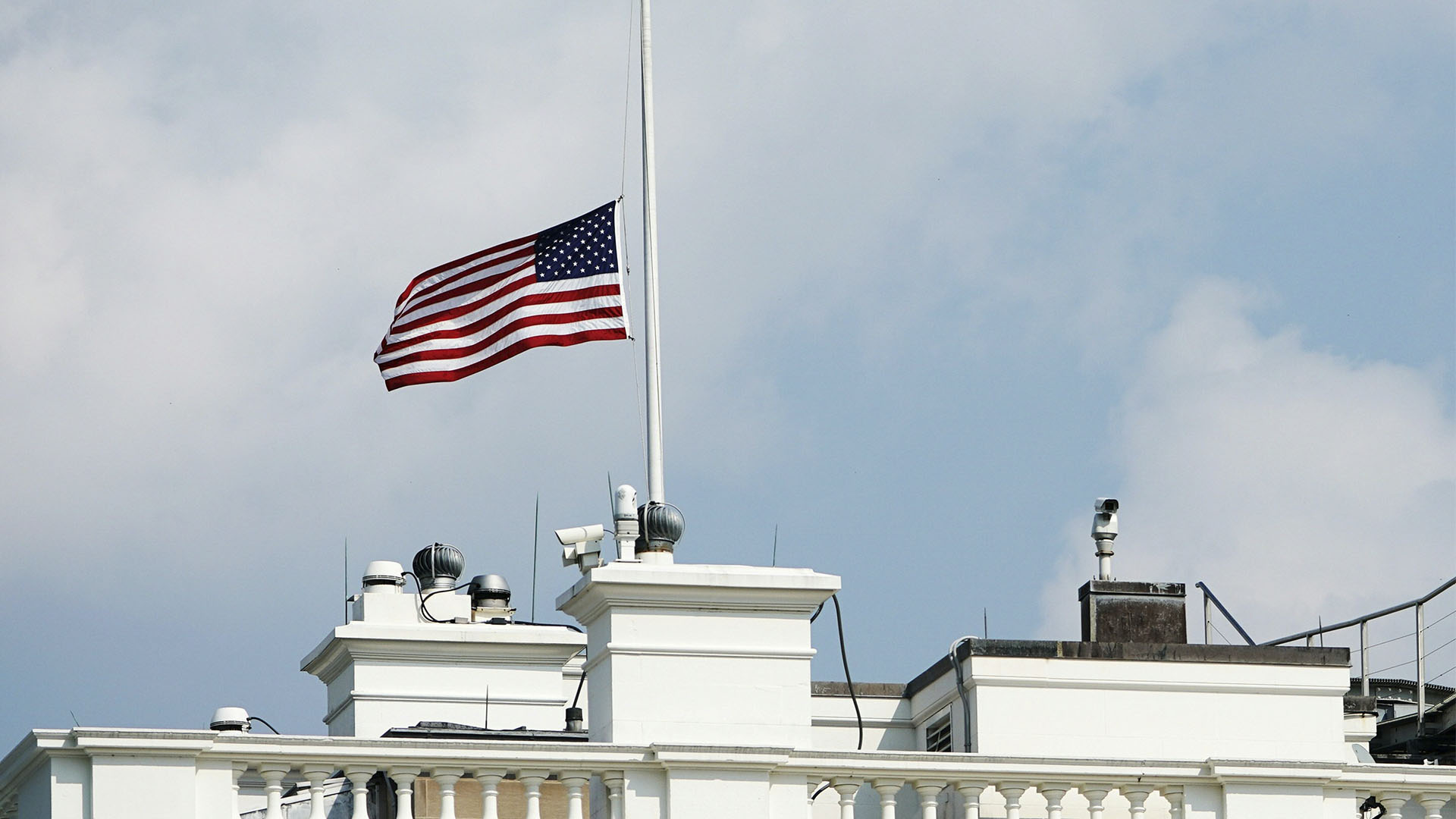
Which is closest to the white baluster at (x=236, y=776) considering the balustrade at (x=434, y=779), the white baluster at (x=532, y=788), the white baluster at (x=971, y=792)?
the balustrade at (x=434, y=779)

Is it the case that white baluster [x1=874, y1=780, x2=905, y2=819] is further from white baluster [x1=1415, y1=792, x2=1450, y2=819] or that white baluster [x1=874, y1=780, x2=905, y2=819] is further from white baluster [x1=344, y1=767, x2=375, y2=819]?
white baluster [x1=1415, y1=792, x2=1450, y2=819]

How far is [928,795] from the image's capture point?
14.0 m

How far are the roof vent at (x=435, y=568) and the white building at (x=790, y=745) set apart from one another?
370 centimetres

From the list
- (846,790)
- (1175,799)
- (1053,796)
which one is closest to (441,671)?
(846,790)

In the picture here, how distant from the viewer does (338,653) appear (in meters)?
19.4

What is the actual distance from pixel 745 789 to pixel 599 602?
1.56 metres

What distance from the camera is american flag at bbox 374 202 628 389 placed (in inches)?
703

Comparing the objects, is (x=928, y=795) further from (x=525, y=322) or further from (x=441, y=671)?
(x=441, y=671)

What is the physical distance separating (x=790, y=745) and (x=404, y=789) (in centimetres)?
239

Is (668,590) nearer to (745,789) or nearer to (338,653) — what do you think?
(745,789)

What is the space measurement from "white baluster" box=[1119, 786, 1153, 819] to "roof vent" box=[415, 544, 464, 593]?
8.30 meters

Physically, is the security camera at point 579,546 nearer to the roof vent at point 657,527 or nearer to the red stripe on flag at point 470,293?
the roof vent at point 657,527

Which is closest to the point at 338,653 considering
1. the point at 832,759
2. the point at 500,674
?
the point at 500,674

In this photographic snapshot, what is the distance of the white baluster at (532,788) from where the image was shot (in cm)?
1347
